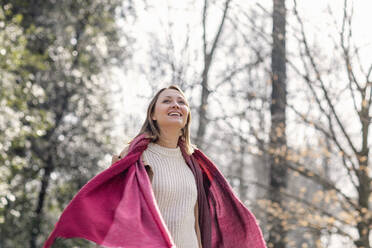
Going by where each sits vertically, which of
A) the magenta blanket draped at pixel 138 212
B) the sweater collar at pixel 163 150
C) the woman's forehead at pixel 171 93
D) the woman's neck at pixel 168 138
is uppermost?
the woman's forehead at pixel 171 93

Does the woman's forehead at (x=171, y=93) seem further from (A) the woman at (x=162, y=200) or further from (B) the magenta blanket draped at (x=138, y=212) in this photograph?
(B) the magenta blanket draped at (x=138, y=212)

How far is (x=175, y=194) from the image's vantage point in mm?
2881

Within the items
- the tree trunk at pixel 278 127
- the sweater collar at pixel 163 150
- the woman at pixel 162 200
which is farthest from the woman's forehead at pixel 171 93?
the tree trunk at pixel 278 127

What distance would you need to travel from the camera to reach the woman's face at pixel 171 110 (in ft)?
9.87

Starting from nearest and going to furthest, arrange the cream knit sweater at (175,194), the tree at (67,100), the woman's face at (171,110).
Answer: the cream knit sweater at (175,194) < the woman's face at (171,110) < the tree at (67,100)

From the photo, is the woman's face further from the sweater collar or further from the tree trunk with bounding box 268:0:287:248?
the tree trunk with bounding box 268:0:287:248

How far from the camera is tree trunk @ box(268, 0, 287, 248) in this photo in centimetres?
616

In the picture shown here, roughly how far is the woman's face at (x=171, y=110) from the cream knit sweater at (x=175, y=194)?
21 centimetres

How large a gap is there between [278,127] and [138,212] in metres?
→ 5.07

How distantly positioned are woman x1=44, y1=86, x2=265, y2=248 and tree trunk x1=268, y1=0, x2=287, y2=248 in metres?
3.10

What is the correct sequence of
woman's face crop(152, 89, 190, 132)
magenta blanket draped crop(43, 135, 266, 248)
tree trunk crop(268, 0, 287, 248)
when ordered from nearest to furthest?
magenta blanket draped crop(43, 135, 266, 248)
woman's face crop(152, 89, 190, 132)
tree trunk crop(268, 0, 287, 248)

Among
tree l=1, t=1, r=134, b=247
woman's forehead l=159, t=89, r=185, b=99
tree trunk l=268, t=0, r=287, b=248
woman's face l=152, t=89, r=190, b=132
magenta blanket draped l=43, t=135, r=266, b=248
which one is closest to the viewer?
magenta blanket draped l=43, t=135, r=266, b=248

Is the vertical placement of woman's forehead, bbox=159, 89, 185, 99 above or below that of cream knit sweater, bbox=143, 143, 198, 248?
above

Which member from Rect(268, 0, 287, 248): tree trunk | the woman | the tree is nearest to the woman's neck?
the woman
